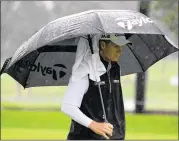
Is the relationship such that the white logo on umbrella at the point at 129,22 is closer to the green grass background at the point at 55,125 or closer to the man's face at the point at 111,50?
the man's face at the point at 111,50

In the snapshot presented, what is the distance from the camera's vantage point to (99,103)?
10.0ft

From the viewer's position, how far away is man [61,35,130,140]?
2984 mm

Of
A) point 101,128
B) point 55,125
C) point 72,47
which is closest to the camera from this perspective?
point 101,128

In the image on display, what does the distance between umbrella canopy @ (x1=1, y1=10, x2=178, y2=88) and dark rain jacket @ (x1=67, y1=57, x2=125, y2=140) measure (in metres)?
0.21

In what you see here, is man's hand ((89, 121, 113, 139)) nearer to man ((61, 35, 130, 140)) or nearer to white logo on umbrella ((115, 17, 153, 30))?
man ((61, 35, 130, 140))

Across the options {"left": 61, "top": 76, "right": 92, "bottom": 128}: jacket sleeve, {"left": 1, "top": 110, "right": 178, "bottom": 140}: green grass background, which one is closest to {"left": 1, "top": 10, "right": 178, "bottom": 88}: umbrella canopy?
{"left": 61, "top": 76, "right": 92, "bottom": 128}: jacket sleeve

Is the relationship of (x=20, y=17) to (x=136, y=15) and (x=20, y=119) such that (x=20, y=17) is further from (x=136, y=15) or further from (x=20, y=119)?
(x=136, y=15)

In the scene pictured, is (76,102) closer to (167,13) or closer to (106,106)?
(106,106)

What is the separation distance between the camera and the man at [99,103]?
Result: 2984 mm

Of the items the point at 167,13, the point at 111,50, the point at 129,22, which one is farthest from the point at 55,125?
the point at 129,22

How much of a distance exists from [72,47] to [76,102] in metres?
0.71

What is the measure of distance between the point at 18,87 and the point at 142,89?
199 centimetres

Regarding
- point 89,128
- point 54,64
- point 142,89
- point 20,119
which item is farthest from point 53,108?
point 89,128

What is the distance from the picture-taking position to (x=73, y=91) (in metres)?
3.01
